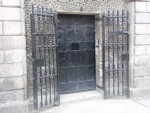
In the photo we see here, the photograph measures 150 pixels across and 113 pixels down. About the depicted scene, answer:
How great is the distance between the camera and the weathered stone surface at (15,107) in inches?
182

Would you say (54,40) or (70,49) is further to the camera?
(70,49)

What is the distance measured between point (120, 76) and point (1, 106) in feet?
11.3

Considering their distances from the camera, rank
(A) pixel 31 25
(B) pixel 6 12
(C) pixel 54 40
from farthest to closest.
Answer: (C) pixel 54 40 → (A) pixel 31 25 → (B) pixel 6 12

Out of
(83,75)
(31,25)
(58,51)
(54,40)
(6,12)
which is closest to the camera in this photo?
(6,12)

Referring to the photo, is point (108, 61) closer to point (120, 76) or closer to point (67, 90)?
point (120, 76)

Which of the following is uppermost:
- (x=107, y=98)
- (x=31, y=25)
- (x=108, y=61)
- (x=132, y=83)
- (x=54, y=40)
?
(x=31, y=25)

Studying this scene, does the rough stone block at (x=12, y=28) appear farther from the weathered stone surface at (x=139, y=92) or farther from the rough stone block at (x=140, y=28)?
the weathered stone surface at (x=139, y=92)

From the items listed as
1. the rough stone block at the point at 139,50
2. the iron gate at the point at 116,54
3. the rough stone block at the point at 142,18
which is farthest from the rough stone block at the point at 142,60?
the rough stone block at the point at 142,18

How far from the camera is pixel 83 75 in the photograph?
6.25 m

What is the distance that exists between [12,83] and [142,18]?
3.99m

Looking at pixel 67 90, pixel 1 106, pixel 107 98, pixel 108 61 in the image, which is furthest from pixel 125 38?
pixel 1 106

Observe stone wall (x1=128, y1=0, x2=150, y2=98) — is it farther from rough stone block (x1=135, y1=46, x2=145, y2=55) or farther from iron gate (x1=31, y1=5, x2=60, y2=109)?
iron gate (x1=31, y1=5, x2=60, y2=109)

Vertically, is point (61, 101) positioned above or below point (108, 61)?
below

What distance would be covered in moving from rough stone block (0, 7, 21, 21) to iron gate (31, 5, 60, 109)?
346 millimetres
